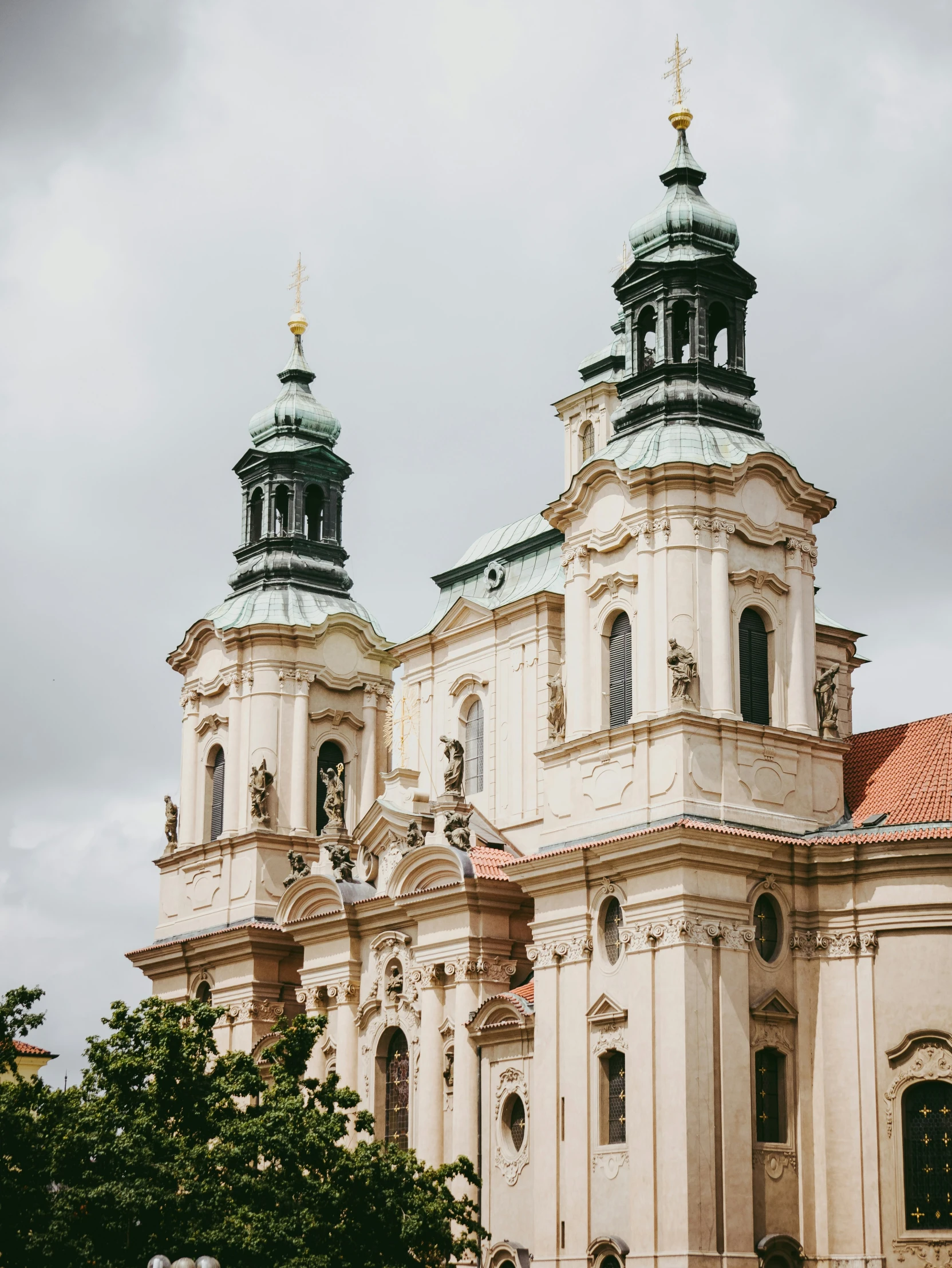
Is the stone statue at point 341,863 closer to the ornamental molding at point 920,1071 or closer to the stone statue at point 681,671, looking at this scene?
the stone statue at point 681,671

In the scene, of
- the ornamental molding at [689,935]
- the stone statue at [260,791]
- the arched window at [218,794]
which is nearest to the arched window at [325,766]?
the stone statue at [260,791]

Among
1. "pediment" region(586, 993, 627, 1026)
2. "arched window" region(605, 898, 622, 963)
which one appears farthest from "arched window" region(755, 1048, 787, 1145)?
"arched window" region(605, 898, 622, 963)

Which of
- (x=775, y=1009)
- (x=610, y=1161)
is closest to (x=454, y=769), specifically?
(x=775, y=1009)

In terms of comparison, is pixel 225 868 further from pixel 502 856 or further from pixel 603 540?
pixel 603 540

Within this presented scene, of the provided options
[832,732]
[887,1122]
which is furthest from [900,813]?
[887,1122]

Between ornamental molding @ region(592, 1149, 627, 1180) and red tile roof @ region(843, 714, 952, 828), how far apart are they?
7543mm

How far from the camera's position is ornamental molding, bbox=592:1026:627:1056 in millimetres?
36969

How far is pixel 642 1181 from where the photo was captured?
3538 centimetres

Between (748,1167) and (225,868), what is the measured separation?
60.4 ft

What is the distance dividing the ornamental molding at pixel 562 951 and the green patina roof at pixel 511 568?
8.86 m

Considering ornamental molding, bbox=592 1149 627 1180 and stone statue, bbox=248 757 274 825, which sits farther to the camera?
stone statue, bbox=248 757 274 825

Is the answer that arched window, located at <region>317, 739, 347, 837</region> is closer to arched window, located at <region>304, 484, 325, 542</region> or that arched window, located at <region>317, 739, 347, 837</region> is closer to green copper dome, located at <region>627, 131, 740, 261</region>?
arched window, located at <region>304, 484, 325, 542</region>

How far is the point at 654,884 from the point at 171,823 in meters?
19.3

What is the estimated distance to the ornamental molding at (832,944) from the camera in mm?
37188
